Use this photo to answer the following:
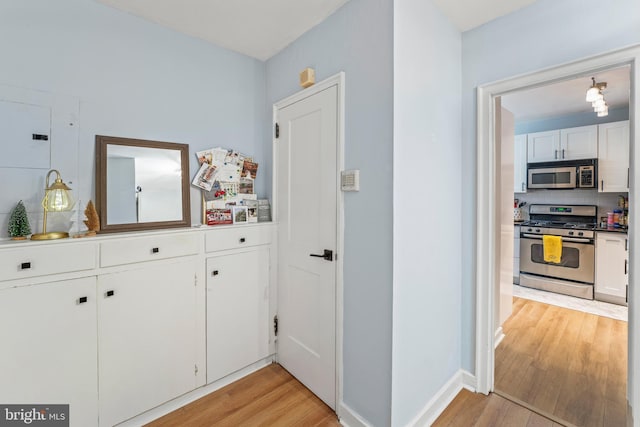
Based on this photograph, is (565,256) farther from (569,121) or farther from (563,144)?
(569,121)

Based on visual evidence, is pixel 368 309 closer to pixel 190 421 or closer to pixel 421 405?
pixel 421 405

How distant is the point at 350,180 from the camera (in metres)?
1.71

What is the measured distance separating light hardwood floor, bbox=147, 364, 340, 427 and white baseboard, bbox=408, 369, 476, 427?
1.70 feet

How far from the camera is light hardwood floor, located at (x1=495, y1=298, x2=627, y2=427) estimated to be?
187 cm

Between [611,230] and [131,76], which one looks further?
[611,230]

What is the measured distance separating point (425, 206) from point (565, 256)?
3502 mm

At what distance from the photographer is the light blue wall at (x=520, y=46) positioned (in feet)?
4.85

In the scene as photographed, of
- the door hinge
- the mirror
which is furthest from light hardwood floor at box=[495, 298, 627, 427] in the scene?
the mirror

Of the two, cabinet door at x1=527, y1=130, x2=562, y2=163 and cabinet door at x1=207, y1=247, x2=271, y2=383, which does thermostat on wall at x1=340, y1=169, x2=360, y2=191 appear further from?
cabinet door at x1=527, y1=130, x2=562, y2=163

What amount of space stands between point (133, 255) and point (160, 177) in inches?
23.1

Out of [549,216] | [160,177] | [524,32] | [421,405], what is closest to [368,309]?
[421,405]

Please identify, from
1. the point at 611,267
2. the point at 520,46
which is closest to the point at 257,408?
the point at 520,46

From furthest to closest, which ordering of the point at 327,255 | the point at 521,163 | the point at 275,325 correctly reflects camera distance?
the point at 521,163
the point at 275,325
the point at 327,255

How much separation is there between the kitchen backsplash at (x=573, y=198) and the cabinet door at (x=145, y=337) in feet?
16.7
